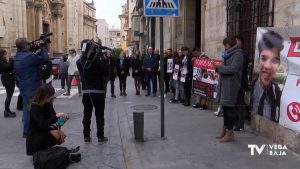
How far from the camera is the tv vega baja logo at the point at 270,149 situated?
575 cm

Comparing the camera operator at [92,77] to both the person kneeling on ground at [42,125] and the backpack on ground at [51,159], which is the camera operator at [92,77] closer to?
the person kneeling on ground at [42,125]

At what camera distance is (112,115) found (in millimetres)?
10023

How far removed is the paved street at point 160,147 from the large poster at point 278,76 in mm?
582

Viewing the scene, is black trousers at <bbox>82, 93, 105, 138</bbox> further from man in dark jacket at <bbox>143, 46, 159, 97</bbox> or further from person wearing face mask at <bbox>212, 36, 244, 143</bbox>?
man in dark jacket at <bbox>143, 46, 159, 97</bbox>

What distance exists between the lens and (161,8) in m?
6.65

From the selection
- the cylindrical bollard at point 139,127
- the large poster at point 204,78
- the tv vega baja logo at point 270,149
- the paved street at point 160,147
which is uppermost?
the large poster at point 204,78

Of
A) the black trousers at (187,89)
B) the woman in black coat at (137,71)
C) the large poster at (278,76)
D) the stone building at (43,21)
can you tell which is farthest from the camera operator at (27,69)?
the stone building at (43,21)

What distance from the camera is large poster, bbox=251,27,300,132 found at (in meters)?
5.50

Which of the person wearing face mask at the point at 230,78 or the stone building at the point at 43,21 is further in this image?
the stone building at the point at 43,21

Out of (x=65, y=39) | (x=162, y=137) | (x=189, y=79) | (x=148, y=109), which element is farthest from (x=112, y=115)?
(x=65, y=39)

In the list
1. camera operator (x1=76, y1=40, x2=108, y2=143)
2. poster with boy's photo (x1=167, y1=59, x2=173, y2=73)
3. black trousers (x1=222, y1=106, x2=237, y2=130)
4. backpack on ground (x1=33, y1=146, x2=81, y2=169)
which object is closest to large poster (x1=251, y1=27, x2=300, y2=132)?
black trousers (x1=222, y1=106, x2=237, y2=130)

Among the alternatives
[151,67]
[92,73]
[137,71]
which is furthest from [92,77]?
[137,71]

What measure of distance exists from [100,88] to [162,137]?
1416 mm

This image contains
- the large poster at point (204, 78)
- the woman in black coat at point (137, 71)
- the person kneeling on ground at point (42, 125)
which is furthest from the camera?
the woman in black coat at point (137, 71)
